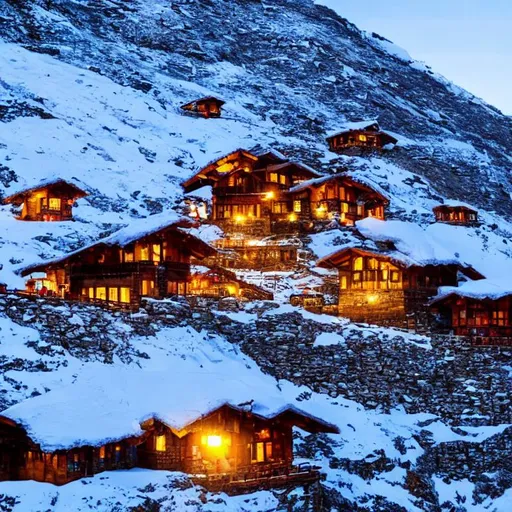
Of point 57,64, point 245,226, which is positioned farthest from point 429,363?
point 57,64

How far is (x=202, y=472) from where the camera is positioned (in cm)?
3703

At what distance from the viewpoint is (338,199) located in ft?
250

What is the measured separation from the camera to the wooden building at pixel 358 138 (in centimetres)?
9675

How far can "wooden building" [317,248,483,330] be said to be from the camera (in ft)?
189

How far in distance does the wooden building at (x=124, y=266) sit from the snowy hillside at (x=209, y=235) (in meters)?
4.08

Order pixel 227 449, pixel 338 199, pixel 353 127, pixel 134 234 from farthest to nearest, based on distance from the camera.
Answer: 1. pixel 353 127
2. pixel 338 199
3. pixel 134 234
4. pixel 227 449

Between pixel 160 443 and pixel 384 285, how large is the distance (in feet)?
85.5

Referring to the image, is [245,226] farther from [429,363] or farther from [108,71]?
[108,71]

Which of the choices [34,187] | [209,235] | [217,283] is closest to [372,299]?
[217,283]

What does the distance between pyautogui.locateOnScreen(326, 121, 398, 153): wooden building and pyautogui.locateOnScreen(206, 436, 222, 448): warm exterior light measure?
6195cm

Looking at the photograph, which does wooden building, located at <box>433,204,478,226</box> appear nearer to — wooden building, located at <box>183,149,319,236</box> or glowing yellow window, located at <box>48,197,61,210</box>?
wooden building, located at <box>183,149,319,236</box>

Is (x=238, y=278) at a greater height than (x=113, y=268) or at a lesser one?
lesser

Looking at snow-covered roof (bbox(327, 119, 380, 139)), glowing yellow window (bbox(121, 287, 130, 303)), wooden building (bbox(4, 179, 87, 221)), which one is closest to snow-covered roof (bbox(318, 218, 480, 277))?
glowing yellow window (bbox(121, 287, 130, 303))

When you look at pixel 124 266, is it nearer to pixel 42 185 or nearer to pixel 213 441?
pixel 42 185
